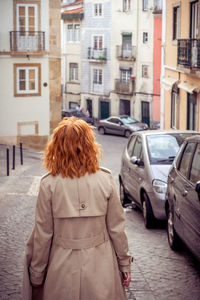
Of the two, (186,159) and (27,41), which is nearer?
(186,159)

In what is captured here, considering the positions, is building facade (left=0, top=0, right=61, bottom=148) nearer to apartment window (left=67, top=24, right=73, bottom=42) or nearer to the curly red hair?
apartment window (left=67, top=24, right=73, bottom=42)

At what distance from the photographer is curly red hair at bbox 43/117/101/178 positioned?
4.11 metres

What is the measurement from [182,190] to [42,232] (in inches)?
146

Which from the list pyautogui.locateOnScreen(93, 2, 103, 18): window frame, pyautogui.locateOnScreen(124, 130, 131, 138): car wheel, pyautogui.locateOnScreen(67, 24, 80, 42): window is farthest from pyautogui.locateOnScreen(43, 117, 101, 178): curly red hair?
pyautogui.locateOnScreen(67, 24, 80, 42): window

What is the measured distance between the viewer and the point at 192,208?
6.92 m

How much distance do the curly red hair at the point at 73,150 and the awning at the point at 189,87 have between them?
756 inches

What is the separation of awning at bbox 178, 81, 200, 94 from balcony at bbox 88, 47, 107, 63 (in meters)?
25.3

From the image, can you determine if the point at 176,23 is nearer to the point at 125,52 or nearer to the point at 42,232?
the point at 125,52

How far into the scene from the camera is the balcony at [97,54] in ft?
165

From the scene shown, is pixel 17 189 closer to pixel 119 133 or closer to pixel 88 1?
pixel 119 133

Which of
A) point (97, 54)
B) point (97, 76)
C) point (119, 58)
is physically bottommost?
point (97, 76)

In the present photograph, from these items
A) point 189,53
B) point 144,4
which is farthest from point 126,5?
point 189,53

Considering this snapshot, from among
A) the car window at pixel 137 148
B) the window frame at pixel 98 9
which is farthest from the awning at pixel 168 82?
the window frame at pixel 98 9

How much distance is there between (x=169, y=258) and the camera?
27.1 feet
